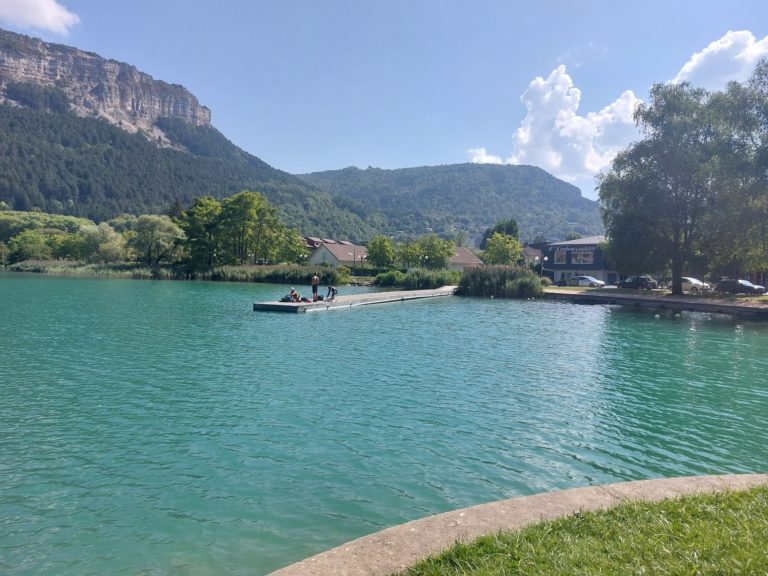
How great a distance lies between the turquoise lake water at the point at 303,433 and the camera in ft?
21.0

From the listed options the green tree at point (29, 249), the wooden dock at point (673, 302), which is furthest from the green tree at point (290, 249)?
the wooden dock at point (673, 302)

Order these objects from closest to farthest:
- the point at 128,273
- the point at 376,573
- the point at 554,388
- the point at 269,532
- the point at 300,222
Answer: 1. the point at 376,573
2. the point at 269,532
3. the point at 554,388
4. the point at 128,273
5. the point at 300,222

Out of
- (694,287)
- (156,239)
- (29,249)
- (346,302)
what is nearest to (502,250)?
(694,287)

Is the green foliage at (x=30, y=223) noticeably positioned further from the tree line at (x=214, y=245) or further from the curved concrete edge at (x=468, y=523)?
the curved concrete edge at (x=468, y=523)

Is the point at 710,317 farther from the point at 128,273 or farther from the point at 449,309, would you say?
the point at 128,273

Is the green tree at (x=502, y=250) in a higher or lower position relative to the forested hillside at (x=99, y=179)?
lower

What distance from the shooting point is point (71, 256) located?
88688 mm

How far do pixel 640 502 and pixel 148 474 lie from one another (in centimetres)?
669

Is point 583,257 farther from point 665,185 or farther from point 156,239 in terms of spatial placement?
point 156,239

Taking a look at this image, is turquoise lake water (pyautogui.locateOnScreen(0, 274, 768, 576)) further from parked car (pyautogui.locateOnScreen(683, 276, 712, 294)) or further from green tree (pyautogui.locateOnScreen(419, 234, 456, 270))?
green tree (pyautogui.locateOnScreen(419, 234, 456, 270))

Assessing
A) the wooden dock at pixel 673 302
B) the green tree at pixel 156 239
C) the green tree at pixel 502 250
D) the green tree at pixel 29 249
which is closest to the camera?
the wooden dock at pixel 673 302

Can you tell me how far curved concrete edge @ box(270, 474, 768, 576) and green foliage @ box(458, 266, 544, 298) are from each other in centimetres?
4323

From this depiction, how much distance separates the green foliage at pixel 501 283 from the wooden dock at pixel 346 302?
2286mm

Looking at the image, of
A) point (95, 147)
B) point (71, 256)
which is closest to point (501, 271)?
point (71, 256)
